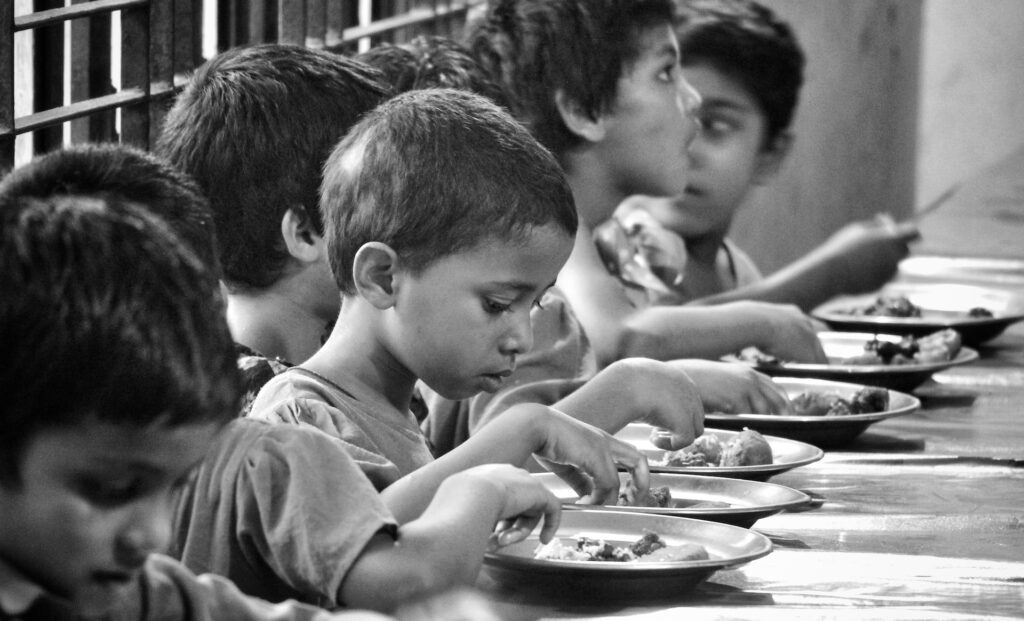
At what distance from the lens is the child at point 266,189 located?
6.64 feet

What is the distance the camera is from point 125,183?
131cm

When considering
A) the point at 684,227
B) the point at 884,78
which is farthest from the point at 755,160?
the point at 884,78

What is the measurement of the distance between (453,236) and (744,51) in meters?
2.65

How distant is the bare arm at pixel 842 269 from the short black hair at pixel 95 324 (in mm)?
2756

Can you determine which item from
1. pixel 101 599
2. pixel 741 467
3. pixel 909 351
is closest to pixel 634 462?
pixel 741 467

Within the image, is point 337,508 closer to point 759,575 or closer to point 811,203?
point 759,575

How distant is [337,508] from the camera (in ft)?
4.15

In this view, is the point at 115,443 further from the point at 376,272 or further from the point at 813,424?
the point at 813,424

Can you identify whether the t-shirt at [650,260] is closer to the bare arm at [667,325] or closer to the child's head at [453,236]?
the bare arm at [667,325]

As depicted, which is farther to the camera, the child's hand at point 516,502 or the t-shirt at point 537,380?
the t-shirt at point 537,380

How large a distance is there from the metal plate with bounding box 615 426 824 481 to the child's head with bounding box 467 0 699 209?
2.77 feet

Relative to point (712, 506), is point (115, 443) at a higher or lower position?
higher

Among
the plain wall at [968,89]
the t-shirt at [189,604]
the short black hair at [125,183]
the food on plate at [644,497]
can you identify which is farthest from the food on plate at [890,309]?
the plain wall at [968,89]

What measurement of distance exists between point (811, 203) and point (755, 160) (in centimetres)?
324
